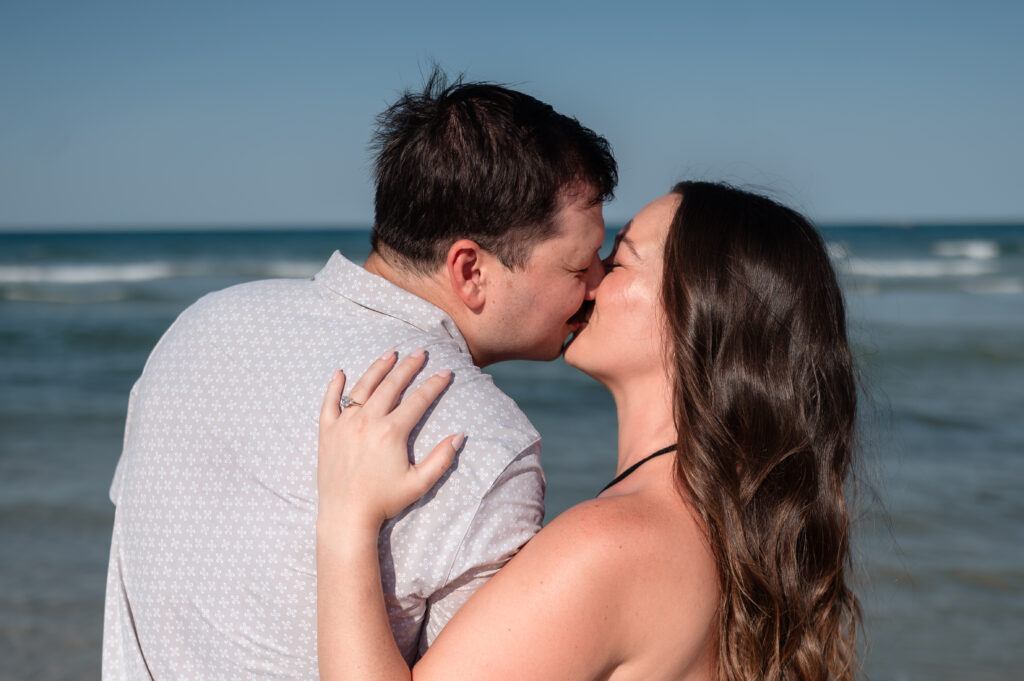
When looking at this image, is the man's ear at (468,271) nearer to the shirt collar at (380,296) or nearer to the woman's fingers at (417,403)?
the shirt collar at (380,296)

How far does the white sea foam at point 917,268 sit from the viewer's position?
29.5 metres

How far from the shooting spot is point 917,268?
3262cm

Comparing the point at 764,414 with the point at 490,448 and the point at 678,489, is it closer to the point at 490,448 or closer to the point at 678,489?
the point at 678,489

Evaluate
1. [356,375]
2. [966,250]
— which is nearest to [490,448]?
[356,375]

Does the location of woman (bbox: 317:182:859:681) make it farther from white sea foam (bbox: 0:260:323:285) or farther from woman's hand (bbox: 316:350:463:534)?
white sea foam (bbox: 0:260:323:285)

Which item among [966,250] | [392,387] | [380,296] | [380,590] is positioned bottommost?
[966,250]

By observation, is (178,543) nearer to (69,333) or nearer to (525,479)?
(525,479)

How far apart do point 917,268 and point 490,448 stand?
3451cm

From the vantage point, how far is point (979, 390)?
11.0 meters

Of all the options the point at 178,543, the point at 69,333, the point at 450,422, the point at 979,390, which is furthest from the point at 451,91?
the point at 69,333

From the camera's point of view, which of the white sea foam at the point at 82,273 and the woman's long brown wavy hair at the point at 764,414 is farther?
the white sea foam at the point at 82,273

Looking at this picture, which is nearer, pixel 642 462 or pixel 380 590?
pixel 380 590

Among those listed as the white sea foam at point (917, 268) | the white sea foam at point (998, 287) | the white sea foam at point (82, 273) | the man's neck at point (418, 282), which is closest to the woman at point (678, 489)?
the man's neck at point (418, 282)

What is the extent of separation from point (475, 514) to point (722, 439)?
792 millimetres
